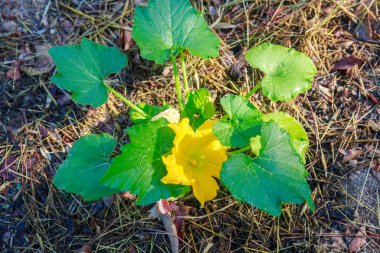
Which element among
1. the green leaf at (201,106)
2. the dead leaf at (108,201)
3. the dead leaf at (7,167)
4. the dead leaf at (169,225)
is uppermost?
the green leaf at (201,106)

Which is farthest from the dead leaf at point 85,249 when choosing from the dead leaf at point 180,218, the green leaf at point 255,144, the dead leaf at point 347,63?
the dead leaf at point 347,63

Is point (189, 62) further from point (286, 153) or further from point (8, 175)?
point (8, 175)

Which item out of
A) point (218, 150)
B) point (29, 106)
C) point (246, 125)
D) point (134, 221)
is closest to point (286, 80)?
point (246, 125)

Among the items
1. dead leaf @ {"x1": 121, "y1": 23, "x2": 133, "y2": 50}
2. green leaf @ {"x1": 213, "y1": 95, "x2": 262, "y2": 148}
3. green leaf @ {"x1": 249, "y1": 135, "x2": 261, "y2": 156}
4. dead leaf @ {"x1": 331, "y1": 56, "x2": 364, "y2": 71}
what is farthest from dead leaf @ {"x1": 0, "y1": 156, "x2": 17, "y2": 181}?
dead leaf @ {"x1": 331, "y1": 56, "x2": 364, "y2": 71}

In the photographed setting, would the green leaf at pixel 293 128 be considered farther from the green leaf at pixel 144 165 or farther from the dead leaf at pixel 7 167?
the dead leaf at pixel 7 167

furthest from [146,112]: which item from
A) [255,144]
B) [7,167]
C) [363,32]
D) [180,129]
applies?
[363,32]

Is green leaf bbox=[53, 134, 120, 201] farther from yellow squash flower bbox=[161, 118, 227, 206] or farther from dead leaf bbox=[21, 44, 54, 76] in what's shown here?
dead leaf bbox=[21, 44, 54, 76]
